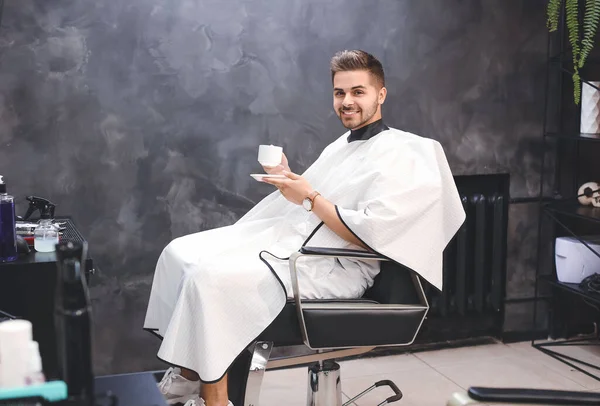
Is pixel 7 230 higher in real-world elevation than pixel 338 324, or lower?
higher

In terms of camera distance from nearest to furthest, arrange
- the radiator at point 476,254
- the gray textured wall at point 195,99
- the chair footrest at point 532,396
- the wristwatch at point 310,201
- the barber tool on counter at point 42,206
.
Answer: the chair footrest at point 532,396 < the wristwatch at point 310,201 < the barber tool on counter at point 42,206 < the gray textured wall at point 195,99 < the radiator at point 476,254

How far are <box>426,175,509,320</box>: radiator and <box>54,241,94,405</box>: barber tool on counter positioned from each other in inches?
94.0

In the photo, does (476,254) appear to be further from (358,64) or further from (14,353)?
(14,353)

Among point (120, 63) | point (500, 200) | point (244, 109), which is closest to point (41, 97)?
point (120, 63)

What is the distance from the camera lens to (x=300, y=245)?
271 centimetres

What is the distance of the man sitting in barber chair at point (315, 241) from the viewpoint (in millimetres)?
2432

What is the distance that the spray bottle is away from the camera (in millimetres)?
2320

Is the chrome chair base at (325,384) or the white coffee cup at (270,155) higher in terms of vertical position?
the white coffee cup at (270,155)

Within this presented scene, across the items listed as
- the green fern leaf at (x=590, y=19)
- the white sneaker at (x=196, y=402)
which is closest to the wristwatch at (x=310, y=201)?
the white sneaker at (x=196, y=402)

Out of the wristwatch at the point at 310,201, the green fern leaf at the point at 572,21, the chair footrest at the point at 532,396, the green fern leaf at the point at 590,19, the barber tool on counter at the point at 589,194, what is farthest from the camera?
the barber tool on counter at the point at 589,194

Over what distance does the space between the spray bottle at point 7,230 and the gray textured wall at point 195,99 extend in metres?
0.74

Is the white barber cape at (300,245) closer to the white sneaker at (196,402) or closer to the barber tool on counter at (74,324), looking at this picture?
the white sneaker at (196,402)

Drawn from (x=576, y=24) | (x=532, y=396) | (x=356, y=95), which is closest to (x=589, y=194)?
(x=576, y=24)

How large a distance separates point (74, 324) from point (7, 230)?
103 cm
